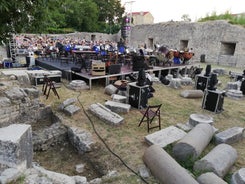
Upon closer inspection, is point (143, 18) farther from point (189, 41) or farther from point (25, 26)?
point (25, 26)

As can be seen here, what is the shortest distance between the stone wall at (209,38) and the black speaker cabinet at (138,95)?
14076mm

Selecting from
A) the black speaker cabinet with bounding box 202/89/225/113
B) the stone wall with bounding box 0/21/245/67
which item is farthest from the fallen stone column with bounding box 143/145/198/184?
the stone wall with bounding box 0/21/245/67

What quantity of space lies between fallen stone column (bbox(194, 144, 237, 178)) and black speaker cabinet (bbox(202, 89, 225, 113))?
9.75 feet

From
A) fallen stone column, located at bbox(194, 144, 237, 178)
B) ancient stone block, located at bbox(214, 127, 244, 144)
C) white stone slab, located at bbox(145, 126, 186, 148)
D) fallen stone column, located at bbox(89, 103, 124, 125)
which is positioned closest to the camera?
fallen stone column, located at bbox(194, 144, 237, 178)

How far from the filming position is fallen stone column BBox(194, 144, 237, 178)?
11.0 feet

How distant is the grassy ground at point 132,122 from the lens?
381 centimetres

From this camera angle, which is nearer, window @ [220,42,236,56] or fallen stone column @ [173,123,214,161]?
fallen stone column @ [173,123,214,161]

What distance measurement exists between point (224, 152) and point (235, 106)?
4315 mm

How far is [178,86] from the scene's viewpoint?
30.8 feet

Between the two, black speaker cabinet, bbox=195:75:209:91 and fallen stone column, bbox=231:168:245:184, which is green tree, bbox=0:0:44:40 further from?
black speaker cabinet, bbox=195:75:209:91

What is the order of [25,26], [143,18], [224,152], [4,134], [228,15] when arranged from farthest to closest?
[143,18]
[228,15]
[25,26]
[224,152]
[4,134]

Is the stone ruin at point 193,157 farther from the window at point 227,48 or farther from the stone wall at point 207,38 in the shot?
the window at point 227,48

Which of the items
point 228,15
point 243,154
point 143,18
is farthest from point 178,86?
point 143,18

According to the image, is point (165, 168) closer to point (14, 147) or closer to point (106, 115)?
point (14, 147)
